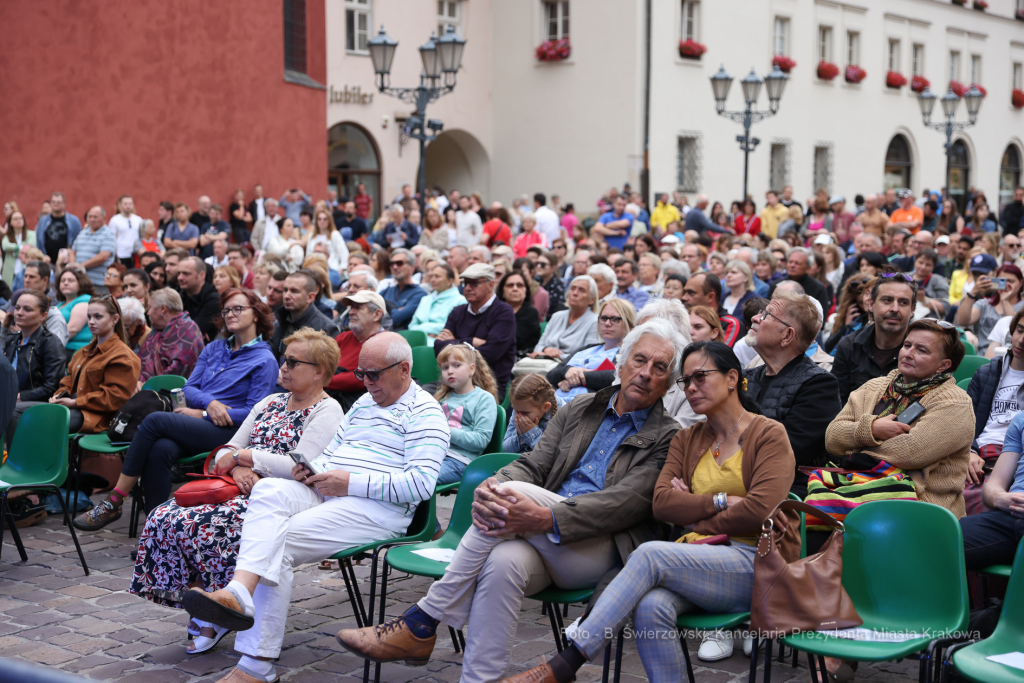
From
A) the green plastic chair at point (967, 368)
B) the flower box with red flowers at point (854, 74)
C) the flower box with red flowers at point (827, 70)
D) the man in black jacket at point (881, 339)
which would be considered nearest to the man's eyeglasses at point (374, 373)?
the man in black jacket at point (881, 339)

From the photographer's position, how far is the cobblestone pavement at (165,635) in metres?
4.39

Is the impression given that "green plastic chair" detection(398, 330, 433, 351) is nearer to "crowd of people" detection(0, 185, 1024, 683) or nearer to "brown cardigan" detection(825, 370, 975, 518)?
"crowd of people" detection(0, 185, 1024, 683)

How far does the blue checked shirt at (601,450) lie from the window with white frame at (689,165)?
22.4 m

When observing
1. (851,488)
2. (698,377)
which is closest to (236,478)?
(698,377)

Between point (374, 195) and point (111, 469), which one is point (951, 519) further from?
point (374, 195)

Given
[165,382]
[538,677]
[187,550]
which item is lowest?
[538,677]

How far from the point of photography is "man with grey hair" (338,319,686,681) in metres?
3.91

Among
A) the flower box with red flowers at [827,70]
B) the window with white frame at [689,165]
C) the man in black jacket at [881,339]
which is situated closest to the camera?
the man in black jacket at [881,339]

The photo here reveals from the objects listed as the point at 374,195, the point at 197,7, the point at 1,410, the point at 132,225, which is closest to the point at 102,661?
the point at 1,410

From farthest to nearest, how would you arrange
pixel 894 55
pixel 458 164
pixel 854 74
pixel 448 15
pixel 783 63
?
pixel 894 55
pixel 854 74
pixel 783 63
pixel 458 164
pixel 448 15

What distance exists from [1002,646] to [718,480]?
1.08 m

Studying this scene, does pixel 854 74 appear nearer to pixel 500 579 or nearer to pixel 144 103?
pixel 144 103

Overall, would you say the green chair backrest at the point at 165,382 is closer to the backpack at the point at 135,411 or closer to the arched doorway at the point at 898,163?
the backpack at the point at 135,411

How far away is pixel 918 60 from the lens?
3362cm
